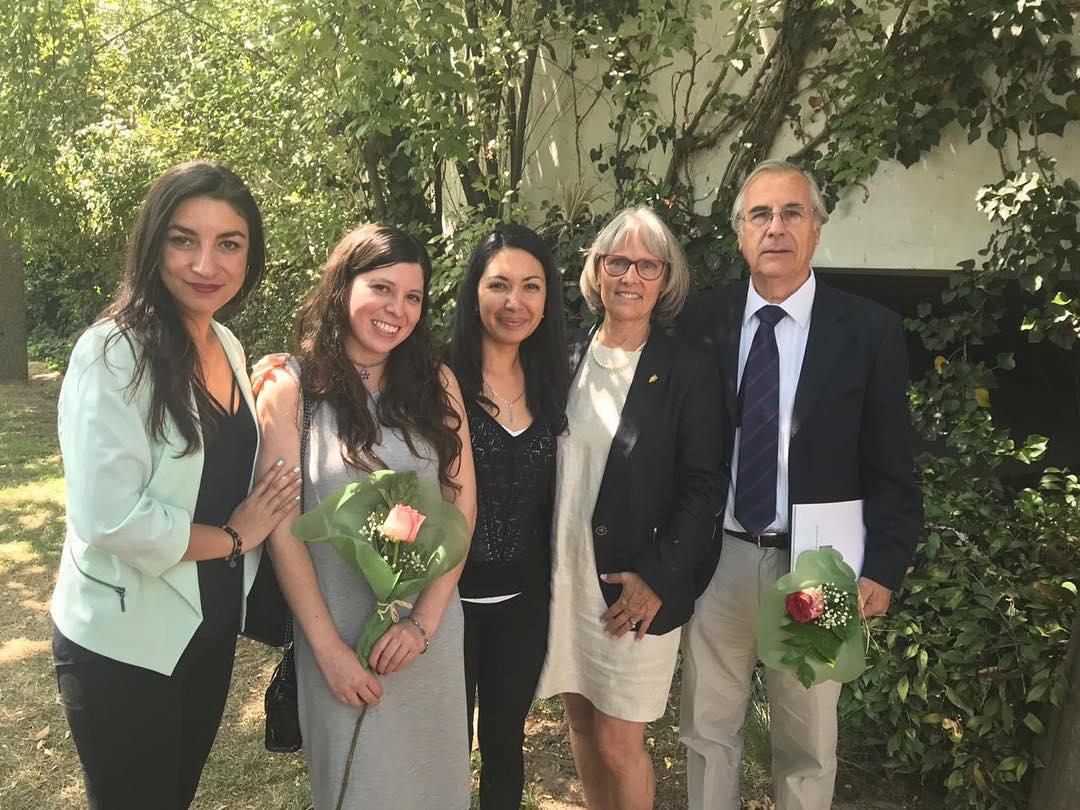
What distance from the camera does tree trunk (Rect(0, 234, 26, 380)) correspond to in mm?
12156

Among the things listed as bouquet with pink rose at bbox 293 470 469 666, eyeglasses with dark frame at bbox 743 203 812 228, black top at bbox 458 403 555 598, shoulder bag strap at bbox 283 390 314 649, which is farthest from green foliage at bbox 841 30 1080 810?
shoulder bag strap at bbox 283 390 314 649

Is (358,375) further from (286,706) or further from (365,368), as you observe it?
(286,706)

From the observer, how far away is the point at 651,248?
245 cm

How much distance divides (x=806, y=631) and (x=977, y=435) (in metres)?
1.81

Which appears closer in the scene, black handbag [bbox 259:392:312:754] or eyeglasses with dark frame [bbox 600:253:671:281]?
black handbag [bbox 259:392:312:754]

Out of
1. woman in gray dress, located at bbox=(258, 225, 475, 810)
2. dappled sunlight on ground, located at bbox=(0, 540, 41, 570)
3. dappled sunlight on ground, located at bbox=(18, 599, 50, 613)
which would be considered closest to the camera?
woman in gray dress, located at bbox=(258, 225, 475, 810)

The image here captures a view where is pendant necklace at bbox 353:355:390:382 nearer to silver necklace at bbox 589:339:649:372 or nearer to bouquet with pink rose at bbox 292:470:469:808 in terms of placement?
bouquet with pink rose at bbox 292:470:469:808

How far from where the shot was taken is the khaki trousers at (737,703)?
252 cm

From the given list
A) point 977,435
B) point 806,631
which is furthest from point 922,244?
point 806,631

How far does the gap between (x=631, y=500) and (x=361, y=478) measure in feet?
2.67

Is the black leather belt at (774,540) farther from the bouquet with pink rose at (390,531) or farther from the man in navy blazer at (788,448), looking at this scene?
the bouquet with pink rose at (390,531)

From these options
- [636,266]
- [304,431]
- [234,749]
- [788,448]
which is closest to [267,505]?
[304,431]

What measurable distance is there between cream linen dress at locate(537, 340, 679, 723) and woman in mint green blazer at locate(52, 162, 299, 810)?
868mm

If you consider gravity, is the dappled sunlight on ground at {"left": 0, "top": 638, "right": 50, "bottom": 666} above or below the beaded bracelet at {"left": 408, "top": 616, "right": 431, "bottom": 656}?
below
